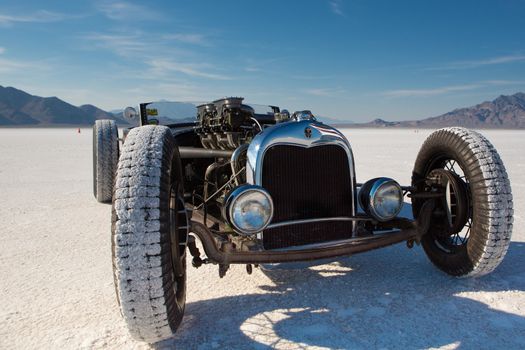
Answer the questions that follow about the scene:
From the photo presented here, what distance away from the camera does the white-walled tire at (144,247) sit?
7.22 feet

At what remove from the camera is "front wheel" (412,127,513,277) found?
3073mm

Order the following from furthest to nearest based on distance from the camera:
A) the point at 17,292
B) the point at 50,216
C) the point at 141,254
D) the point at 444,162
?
the point at 50,216 < the point at 444,162 < the point at 17,292 < the point at 141,254

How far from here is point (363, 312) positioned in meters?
2.86

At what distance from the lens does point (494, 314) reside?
2.80m

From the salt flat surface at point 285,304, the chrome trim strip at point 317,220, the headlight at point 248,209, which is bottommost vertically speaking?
the salt flat surface at point 285,304

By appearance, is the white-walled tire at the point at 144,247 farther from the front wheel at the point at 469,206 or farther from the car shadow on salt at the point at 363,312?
the front wheel at the point at 469,206

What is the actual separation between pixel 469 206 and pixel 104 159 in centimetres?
492

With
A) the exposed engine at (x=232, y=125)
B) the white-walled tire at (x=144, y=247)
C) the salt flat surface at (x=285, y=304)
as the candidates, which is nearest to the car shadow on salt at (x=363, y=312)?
the salt flat surface at (x=285, y=304)

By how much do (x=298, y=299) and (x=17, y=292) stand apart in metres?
2.14

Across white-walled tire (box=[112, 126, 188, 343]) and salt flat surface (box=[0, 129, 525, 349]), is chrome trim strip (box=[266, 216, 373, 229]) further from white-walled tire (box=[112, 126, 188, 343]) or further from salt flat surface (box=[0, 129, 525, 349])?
white-walled tire (box=[112, 126, 188, 343])

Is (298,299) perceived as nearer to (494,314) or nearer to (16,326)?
(494,314)

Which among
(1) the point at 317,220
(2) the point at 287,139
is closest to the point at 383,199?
(1) the point at 317,220

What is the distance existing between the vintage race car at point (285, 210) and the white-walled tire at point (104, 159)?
2.55 meters

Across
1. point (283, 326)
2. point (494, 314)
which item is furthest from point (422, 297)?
point (283, 326)
